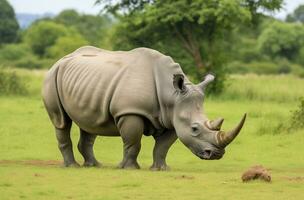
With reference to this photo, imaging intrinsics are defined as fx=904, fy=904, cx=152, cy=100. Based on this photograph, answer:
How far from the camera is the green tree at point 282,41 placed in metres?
71.8

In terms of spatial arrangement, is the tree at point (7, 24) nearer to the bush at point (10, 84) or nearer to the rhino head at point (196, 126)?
the bush at point (10, 84)

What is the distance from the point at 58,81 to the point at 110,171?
223cm

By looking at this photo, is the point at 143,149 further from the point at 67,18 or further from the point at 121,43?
the point at 67,18

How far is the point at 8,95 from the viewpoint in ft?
97.6

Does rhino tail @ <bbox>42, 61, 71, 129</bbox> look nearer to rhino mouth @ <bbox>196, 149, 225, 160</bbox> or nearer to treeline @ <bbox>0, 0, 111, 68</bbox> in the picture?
rhino mouth @ <bbox>196, 149, 225, 160</bbox>

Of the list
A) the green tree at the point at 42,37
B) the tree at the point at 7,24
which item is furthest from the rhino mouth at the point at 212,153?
the tree at the point at 7,24

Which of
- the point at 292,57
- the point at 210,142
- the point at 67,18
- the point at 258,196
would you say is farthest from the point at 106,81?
the point at 67,18

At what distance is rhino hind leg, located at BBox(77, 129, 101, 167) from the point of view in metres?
14.9

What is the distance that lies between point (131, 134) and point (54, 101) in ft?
5.90

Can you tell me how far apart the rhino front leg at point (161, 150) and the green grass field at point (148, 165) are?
22 cm

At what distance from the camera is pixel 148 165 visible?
15.7 metres

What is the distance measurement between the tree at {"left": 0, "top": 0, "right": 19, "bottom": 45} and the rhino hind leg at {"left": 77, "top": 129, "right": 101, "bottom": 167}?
62172 millimetres

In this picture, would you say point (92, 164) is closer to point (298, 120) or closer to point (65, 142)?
point (65, 142)

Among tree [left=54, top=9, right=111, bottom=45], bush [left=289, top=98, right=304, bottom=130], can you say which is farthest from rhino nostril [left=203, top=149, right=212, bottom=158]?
tree [left=54, top=9, right=111, bottom=45]
